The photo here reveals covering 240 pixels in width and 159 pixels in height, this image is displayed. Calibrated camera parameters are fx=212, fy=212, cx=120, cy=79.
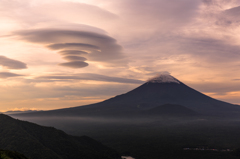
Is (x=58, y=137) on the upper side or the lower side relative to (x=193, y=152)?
upper

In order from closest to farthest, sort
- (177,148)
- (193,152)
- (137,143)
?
(193,152)
(177,148)
(137,143)

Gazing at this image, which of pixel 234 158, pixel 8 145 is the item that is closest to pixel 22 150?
pixel 8 145

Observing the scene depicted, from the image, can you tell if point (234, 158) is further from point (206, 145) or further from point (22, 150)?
point (22, 150)

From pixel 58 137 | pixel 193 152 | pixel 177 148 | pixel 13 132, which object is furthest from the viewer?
pixel 177 148

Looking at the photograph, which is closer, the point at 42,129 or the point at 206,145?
the point at 42,129

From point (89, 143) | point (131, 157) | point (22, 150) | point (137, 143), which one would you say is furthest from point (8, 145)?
point (137, 143)

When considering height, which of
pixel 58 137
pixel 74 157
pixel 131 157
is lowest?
pixel 131 157

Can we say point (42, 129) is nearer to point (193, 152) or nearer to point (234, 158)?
point (193, 152)
